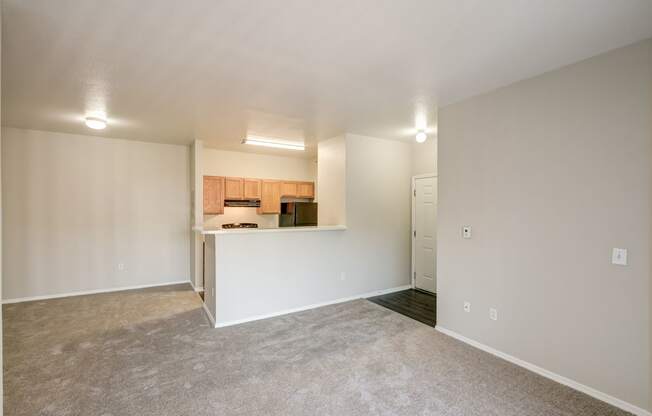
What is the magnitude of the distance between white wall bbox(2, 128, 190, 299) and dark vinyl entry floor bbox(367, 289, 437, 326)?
3.83 metres

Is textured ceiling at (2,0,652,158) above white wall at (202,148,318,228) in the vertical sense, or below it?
above

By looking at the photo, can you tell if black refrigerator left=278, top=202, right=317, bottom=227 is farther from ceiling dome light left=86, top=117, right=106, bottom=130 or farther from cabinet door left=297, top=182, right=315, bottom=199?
ceiling dome light left=86, top=117, right=106, bottom=130

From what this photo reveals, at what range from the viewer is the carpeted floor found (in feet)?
7.62

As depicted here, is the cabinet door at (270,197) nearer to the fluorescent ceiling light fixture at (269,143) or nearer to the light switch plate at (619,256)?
the fluorescent ceiling light fixture at (269,143)

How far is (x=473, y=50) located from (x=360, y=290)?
378 centimetres

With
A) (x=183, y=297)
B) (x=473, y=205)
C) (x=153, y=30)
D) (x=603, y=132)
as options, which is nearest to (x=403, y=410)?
(x=473, y=205)

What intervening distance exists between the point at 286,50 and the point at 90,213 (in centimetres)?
483

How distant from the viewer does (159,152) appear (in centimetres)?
576

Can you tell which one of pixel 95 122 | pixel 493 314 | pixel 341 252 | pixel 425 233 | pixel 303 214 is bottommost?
pixel 493 314

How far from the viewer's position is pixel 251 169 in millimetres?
6645

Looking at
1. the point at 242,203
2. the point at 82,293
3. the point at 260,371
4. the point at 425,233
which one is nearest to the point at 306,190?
the point at 242,203

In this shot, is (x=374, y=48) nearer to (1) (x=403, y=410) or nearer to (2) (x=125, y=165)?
(1) (x=403, y=410)

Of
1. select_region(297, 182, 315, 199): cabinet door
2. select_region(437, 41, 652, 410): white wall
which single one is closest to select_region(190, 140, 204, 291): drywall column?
select_region(297, 182, 315, 199): cabinet door

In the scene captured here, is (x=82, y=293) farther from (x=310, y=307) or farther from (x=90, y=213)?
(x=310, y=307)
